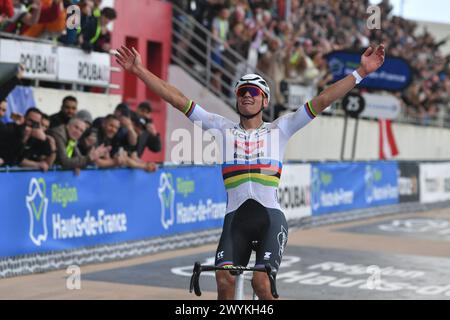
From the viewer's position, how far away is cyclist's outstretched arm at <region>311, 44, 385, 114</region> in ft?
25.1

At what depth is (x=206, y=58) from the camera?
81.4 ft

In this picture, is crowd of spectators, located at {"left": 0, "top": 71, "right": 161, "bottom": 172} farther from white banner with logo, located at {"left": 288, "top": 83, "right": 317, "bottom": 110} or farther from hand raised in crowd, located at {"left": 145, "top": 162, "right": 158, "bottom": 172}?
white banner with logo, located at {"left": 288, "top": 83, "right": 317, "bottom": 110}

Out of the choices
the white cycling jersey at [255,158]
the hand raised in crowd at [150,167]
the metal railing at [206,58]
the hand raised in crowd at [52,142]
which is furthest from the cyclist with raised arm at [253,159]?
the metal railing at [206,58]

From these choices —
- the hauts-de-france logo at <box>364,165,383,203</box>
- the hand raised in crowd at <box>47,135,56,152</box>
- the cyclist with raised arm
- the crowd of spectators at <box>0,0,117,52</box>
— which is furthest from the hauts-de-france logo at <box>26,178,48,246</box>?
the hauts-de-france logo at <box>364,165,383,203</box>

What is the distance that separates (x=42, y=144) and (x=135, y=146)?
98.8 inches

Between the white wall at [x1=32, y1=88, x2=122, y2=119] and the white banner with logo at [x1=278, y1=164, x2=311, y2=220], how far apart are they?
3541mm

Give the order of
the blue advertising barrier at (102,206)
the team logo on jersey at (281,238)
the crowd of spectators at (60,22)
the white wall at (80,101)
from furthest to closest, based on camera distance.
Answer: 1. the white wall at (80,101)
2. the crowd of spectators at (60,22)
3. the blue advertising barrier at (102,206)
4. the team logo on jersey at (281,238)

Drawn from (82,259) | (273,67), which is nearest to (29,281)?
(82,259)

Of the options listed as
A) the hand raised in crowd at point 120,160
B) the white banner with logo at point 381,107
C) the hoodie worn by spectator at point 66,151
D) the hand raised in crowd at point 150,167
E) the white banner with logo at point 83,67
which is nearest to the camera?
the hoodie worn by spectator at point 66,151

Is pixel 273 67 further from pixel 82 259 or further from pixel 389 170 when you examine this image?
pixel 82 259

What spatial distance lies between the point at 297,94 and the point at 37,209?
13.2m

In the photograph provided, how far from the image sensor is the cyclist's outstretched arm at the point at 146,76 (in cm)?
786

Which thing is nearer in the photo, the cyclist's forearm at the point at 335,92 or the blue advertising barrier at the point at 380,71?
the cyclist's forearm at the point at 335,92

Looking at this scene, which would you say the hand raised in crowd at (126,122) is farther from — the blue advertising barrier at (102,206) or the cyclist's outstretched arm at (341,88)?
the cyclist's outstretched arm at (341,88)
